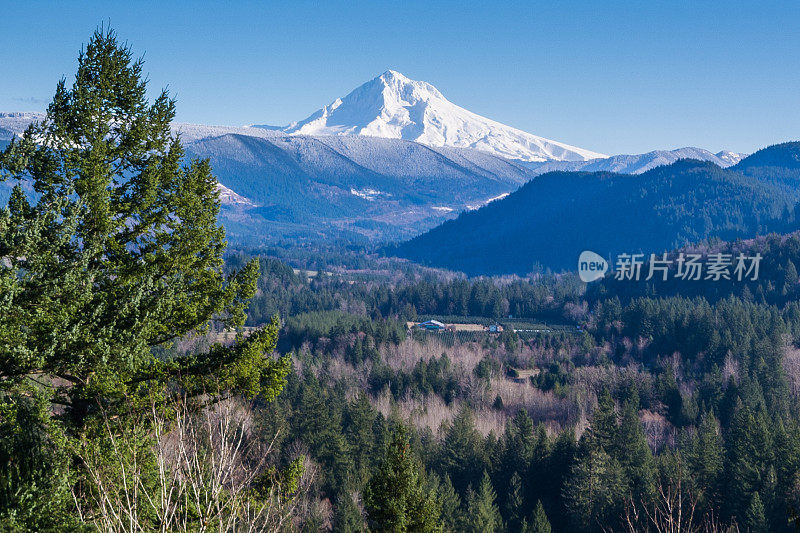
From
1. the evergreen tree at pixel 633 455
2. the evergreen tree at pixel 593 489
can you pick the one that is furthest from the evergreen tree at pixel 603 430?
the evergreen tree at pixel 593 489

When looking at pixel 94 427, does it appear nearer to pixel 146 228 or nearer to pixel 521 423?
pixel 146 228

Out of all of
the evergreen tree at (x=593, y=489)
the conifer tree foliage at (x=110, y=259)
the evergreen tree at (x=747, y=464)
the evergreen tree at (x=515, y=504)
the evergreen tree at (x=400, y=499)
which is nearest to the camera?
the conifer tree foliage at (x=110, y=259)

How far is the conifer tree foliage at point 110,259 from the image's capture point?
12.3 metres

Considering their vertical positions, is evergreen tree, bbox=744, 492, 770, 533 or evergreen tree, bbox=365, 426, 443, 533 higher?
evergreen tree, bbox=365, 426, 443, 533

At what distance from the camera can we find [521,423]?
49844 millimetres

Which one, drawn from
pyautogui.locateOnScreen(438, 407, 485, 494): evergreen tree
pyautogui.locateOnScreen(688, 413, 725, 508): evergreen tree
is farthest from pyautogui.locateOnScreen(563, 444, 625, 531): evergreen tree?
pyautogui.locateOnScreen(438, 407, 485, 494): evergreen tree

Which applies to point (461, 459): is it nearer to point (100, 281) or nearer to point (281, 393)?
point (281, 393)

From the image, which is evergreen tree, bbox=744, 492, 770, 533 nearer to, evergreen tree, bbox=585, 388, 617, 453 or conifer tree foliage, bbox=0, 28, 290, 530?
evergreen tree, bbox=585, 388, 617, 453

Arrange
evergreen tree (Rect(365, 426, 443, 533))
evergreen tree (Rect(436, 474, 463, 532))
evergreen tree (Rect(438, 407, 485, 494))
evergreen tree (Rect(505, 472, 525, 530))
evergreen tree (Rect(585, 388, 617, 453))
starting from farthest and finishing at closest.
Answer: evergreen tree (Rect(438, 407, 485, 494)) → evergreen tree (Rect(585, 388, 617, 453)) → evergreen tree (Rect(505, 472, 525, 530)) → evergreen tree (Rect(436, 474, 463, 532)) → evergreen tree (Rect(365, 426, 443, 533))

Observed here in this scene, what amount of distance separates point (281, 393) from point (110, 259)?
4881cm

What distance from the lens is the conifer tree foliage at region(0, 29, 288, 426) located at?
12.3 m

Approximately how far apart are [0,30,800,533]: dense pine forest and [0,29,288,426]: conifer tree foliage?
0.17 feet

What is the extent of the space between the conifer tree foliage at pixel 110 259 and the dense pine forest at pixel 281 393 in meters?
0.05

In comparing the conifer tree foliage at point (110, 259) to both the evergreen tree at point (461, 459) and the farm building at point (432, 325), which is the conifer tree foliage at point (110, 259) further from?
the farm building at point (432, 325)
